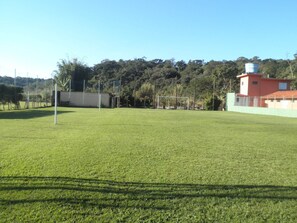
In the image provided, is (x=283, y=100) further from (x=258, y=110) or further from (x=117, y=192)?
→ (x=117, y=192)

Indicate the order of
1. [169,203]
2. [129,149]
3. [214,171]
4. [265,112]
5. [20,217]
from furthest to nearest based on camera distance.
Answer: [265,112], [129,149], [214,171], [169,203], [20,217]

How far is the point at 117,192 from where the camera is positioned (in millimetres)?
3912

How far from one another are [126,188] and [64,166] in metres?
1.51

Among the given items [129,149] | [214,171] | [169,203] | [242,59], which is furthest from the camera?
[242,59]

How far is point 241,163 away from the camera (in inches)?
229

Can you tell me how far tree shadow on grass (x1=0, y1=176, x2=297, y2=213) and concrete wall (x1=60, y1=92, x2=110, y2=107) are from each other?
35.9 metres

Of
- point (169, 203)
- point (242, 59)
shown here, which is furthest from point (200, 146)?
point (242, 59)

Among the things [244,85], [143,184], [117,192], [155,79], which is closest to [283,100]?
[244,85]

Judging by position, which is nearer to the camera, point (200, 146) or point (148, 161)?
point (148, 161)

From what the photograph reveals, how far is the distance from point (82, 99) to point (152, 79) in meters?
22.4

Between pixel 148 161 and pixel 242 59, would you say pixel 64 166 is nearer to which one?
pixel 148 161

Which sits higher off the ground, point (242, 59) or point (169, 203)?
point (242, 59)

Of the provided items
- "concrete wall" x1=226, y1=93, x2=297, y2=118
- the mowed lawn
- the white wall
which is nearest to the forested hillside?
"concrete wall" x1=226, y1=93, x2=297, y2=118

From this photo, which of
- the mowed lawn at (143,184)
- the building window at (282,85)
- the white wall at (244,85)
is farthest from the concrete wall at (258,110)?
the mowed lawn at (143,184)
